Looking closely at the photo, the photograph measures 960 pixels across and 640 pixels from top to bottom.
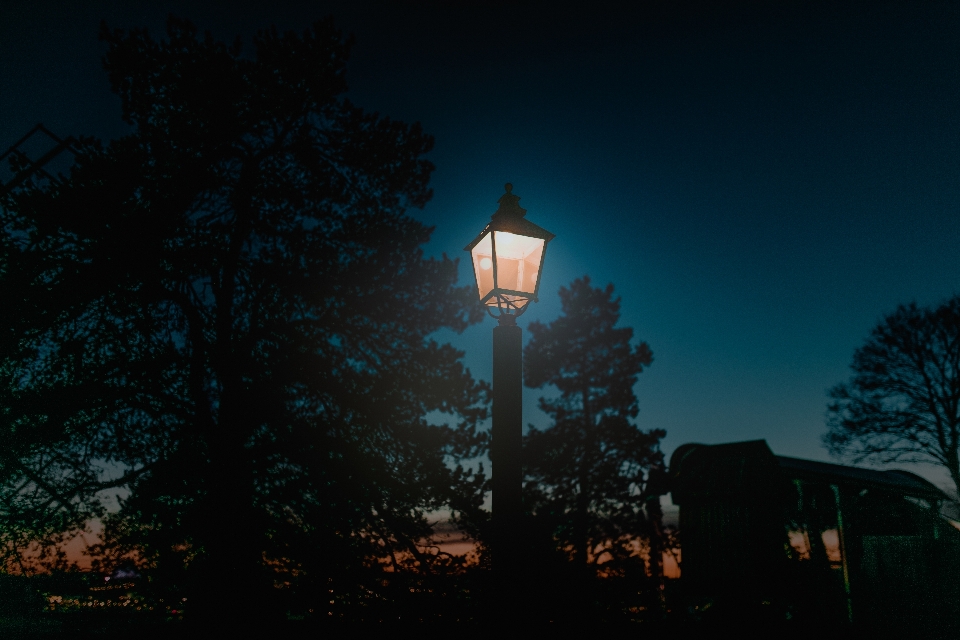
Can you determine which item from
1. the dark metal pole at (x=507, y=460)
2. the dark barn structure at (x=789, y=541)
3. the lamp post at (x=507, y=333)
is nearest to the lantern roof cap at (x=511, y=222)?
the lamp post at (x=507, y=333)

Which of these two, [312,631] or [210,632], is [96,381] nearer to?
[210,632]

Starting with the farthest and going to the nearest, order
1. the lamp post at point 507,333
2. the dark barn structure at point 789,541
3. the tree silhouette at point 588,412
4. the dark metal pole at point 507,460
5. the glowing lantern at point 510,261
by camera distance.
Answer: the tree silhouette at point 588,412, the dark barn structure at point 789,541, the glowing lantern at point 510,261, the lamp post at point 507,333, the dark metal pole at point 507,460

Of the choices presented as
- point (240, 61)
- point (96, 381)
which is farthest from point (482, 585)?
point (240, 61)

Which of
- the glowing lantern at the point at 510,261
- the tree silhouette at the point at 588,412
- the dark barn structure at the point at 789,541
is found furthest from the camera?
the tree silhouette at the point at 588,412

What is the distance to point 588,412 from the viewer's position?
26.3m

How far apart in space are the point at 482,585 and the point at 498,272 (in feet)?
14.5

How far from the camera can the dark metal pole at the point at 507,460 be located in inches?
121

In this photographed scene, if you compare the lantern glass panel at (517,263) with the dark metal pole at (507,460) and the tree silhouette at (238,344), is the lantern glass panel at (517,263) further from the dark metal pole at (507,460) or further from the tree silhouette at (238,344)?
the tree silhouette at (238,344)

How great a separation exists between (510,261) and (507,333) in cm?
61

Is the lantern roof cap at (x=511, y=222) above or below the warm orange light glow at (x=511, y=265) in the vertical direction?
above

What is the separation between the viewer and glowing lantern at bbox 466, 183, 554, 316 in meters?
3.95

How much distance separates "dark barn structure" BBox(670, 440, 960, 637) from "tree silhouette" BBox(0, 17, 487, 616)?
4.42 m

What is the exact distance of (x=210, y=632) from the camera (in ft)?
24.7

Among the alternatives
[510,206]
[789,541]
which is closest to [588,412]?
[789,541]
